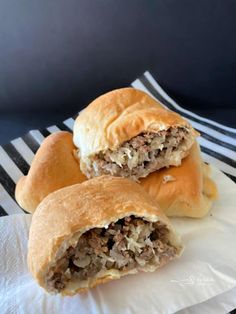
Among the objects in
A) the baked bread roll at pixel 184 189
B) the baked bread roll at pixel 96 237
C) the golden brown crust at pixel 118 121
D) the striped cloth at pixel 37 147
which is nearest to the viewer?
the baked bread roll at pixel 96 237

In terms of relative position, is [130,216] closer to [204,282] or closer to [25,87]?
[204,282]

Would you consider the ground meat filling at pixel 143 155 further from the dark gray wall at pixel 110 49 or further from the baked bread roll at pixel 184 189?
the dark gray wall at pixel 110 49

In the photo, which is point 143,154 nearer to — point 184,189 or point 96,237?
point 184,189

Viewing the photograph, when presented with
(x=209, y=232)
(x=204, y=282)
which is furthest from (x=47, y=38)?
(x=204, y=282)

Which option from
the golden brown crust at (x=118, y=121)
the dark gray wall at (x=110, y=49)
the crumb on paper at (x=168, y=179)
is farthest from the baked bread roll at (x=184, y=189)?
the dark gray wall at (x=110, y=49)

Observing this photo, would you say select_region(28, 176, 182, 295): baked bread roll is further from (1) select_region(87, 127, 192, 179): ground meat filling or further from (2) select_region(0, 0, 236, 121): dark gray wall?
(2) select_region(0, 0, 236, 121): dark gray wall

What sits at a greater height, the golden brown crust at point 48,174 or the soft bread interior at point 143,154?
the golden brown crust at point 48,174

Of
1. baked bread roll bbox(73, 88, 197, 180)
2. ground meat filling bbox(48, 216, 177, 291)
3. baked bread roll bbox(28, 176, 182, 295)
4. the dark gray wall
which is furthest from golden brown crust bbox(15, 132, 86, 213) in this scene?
the dark gray wall
